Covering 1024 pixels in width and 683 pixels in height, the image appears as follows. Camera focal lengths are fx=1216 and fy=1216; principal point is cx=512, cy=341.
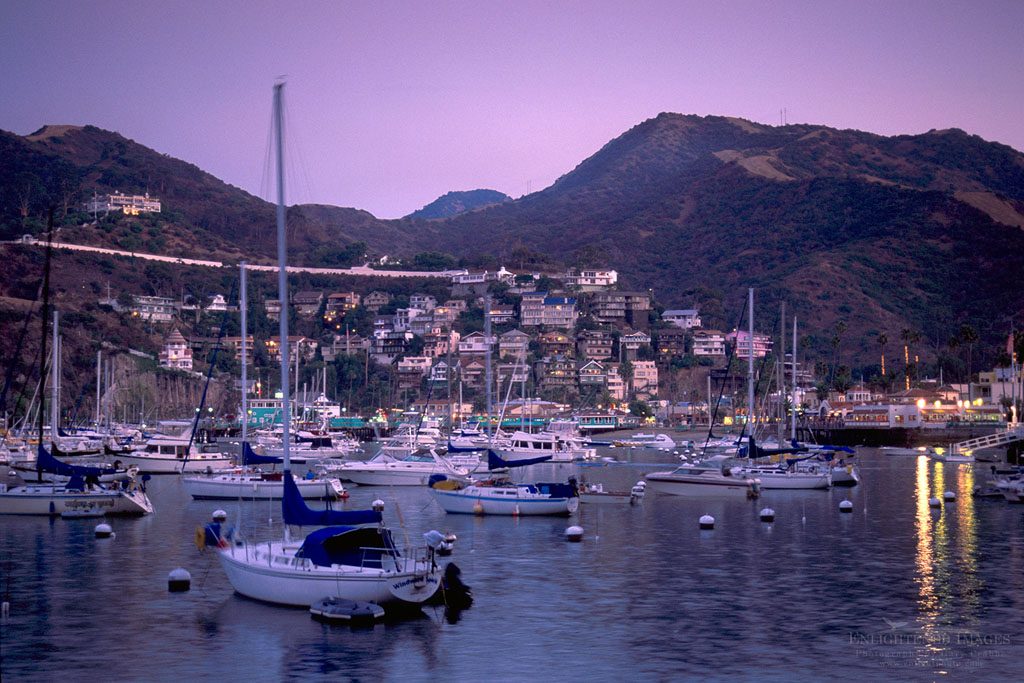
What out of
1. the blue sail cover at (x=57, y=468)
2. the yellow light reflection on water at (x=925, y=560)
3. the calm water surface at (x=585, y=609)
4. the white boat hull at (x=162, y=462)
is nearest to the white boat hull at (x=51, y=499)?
the calm water surface at (x=585, y=609)

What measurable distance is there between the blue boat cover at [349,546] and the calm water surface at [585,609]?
5.68 feet

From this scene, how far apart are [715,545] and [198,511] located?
2762 centimetres

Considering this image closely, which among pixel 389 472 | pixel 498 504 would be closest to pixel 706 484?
pixel 498 504

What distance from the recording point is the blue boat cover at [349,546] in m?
32.1

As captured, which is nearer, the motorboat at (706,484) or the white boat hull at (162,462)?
the motorboat at (706,484)

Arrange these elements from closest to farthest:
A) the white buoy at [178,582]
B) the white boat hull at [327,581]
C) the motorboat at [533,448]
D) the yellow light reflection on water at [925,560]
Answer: the white boat hull at [327,581], the yellow light reflection on water at [925,560], the white buoy at [178,582], the motorboat at [533,448]

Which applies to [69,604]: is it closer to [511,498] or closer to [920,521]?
[511,498]

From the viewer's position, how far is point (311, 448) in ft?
363

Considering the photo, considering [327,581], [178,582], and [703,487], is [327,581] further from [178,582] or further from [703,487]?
[703,487]
